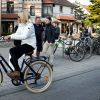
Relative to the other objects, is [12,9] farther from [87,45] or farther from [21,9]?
[87,45]

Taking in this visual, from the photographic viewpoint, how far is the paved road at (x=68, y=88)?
7500 millimetres

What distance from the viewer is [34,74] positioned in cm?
784

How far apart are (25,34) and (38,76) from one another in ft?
3.20

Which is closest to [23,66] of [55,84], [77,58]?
[55,84]

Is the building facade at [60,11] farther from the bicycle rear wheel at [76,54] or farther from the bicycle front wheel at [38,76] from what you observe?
the bicycle front wheel at [38,76]

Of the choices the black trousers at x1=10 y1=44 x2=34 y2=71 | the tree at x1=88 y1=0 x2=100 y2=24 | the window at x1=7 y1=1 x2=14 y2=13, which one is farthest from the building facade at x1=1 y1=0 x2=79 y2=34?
the black trousers at x1=10 y1=44 x2=34 y2=71

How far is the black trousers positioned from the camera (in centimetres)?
760

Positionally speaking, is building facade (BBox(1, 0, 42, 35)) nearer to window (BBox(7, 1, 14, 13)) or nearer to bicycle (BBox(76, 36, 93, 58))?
window (BBox(7, 1, 14, 13))

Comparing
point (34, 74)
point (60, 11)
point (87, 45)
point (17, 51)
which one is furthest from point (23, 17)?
point (60, 11)

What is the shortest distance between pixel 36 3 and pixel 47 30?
47843 millimetres

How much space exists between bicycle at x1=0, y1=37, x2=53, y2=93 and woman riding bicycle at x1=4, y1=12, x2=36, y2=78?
136 millimetres

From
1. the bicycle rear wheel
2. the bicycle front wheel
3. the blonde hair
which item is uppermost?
the blonde hair

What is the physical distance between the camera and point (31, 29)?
25.7ft

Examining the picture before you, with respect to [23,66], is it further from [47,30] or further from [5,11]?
[5,11]
